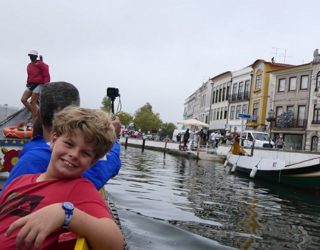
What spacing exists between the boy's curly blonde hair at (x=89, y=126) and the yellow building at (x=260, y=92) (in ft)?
146

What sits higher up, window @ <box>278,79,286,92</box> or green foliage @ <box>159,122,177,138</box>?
window @ <box>278,79,286,92</box>

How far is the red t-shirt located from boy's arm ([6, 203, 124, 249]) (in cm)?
8

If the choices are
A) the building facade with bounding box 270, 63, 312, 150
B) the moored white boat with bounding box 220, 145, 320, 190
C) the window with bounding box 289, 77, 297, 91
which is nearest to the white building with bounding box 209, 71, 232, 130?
the building facade with bounding box 270, 63, 312, 150

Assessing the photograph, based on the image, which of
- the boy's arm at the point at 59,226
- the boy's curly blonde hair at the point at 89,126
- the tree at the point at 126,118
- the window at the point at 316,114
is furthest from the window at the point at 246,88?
the boy's arm at the point at 59,226

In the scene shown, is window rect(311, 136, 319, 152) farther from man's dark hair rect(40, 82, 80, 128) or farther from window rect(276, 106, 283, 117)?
man's dark hair rect(40, 82, 80, 128)

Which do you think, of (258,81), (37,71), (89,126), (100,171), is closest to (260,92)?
(258,81)

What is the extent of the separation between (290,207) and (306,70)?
3196cm

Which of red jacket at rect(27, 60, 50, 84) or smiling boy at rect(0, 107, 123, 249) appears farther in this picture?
red jacket at rect(27, 60, 50, 84)

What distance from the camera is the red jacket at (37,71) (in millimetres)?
6869

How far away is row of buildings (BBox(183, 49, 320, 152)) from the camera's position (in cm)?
3941

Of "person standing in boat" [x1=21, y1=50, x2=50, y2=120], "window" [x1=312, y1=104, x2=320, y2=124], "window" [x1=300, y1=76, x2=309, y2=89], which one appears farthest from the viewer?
"window" [x1=300, y1=76, x2=309, y2=89]

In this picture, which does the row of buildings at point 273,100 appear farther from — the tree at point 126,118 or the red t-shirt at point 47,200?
the tree at point 126,118

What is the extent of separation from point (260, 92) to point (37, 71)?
43816mm

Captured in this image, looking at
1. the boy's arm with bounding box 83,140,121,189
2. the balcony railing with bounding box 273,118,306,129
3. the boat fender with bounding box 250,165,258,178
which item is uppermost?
the balcony railing with bounding box 273,118,306,129
